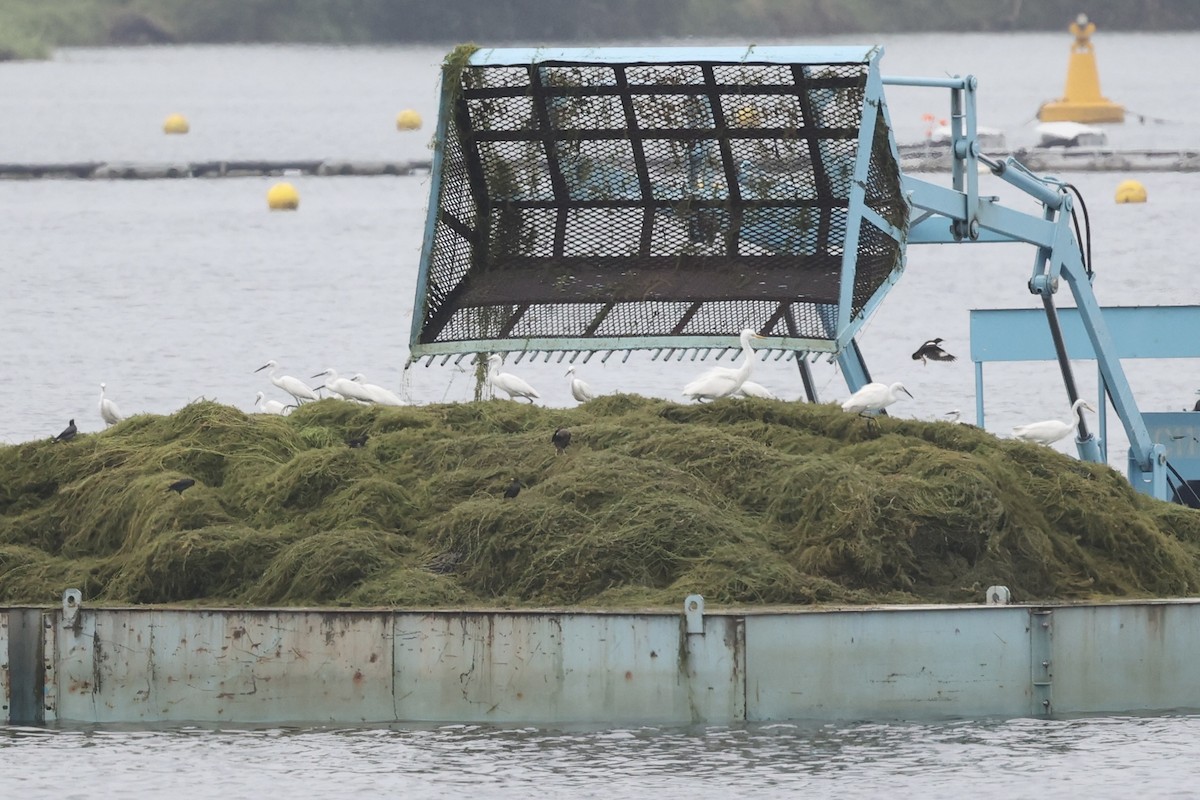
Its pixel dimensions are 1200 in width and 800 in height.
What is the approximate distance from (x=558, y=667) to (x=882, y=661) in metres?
1.66

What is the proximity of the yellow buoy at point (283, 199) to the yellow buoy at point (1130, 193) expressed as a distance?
1852cm

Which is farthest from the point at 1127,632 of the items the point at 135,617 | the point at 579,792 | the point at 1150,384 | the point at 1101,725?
the point at 1150,384

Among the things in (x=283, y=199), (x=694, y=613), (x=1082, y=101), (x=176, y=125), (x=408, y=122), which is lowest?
(x=694, y=613)

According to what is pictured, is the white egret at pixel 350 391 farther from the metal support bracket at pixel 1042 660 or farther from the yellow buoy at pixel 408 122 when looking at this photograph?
the yellow buoy at pixel 408 122

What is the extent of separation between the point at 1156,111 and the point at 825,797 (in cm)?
7669

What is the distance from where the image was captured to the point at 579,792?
11.6 meters

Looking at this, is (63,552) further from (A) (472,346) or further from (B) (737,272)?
(B) (737,272)

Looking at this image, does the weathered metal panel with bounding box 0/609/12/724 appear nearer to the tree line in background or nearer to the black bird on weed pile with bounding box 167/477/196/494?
the black bird on weed pile with bounding box 167/477/196/494

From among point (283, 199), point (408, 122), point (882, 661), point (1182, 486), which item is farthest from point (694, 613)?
point (408, 122)

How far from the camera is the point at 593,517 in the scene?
41.5ft

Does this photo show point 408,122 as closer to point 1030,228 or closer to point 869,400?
point 1030,228

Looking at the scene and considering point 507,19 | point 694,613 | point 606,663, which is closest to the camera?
point 694,613

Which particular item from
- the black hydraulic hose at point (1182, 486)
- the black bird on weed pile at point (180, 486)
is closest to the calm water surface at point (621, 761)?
the black bird on weed pile at point (180, 486)

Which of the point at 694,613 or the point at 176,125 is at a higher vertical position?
the point at 176,125
